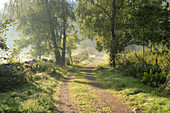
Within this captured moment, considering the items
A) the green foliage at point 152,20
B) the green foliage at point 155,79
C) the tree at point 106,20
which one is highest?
the tree at point 106,20

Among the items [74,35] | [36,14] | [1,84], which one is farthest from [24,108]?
[74,35]

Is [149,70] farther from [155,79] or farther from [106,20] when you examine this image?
[106,20]

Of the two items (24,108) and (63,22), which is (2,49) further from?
(63,22)

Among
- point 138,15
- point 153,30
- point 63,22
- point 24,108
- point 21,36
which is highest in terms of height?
point 63,22

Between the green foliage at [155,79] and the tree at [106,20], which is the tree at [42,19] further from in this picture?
the green foliage at [155,79]

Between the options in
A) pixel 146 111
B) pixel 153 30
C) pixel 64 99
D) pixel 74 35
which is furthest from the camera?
pixel 74 35

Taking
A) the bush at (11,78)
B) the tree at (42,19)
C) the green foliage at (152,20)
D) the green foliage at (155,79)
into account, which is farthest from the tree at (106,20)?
the bush at (11,78)

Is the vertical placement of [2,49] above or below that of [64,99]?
above

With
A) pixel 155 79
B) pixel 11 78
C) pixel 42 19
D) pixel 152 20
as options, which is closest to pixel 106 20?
pixel 42 19

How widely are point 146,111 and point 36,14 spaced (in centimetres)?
2198

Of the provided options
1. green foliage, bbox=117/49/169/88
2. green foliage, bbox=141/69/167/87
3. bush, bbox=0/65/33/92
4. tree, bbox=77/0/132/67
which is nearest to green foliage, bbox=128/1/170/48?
green foliage, bbox=117/49/169/88

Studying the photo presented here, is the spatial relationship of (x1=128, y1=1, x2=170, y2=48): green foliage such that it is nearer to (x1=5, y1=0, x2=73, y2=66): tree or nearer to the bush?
the bush

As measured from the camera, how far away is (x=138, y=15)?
684 cm

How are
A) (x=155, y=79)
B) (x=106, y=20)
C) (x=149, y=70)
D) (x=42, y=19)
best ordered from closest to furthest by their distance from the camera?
(x=155, y=79) < (x=149, y=70) < (x=106, y=20) < (x=42, y=19)
